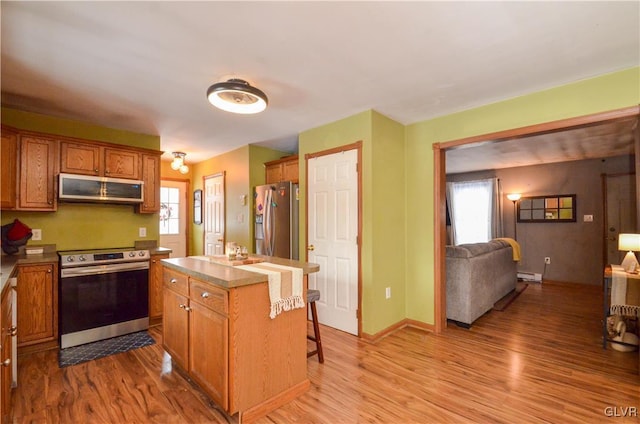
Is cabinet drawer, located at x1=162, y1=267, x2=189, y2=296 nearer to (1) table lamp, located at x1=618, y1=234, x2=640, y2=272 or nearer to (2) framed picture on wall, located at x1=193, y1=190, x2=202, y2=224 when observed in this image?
(2) framed picture on wall, located at x1=193, y1=190, x2=202, y2=224

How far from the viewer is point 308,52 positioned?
208 centimetres

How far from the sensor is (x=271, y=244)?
13.4ft

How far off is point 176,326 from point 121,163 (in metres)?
2.30

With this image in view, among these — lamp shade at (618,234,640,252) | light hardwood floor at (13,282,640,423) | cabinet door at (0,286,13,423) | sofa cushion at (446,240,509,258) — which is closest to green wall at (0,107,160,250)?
light hardwood floor at (13,282,640,423)

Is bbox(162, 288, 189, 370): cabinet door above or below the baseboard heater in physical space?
above

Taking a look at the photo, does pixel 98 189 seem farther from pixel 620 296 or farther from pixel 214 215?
pixel 620 296

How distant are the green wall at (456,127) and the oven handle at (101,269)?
293 cm

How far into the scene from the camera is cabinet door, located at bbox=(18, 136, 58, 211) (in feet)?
9.78

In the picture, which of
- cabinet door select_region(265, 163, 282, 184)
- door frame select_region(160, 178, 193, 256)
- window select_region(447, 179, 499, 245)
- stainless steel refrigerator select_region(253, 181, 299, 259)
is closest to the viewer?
stainless steel refrigerator select_region(253, 181, 299, 259)

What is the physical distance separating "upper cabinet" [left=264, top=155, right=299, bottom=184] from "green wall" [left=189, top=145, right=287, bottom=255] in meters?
Answer: 0.13

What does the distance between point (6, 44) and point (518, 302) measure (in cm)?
629

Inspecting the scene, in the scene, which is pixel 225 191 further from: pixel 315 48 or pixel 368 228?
pixel 315 48

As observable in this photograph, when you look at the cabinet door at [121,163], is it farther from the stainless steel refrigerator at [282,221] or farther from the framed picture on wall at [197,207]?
the framed picture on wall at [197,207]

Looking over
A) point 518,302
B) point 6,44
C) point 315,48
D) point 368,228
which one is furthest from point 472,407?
point 6,44
